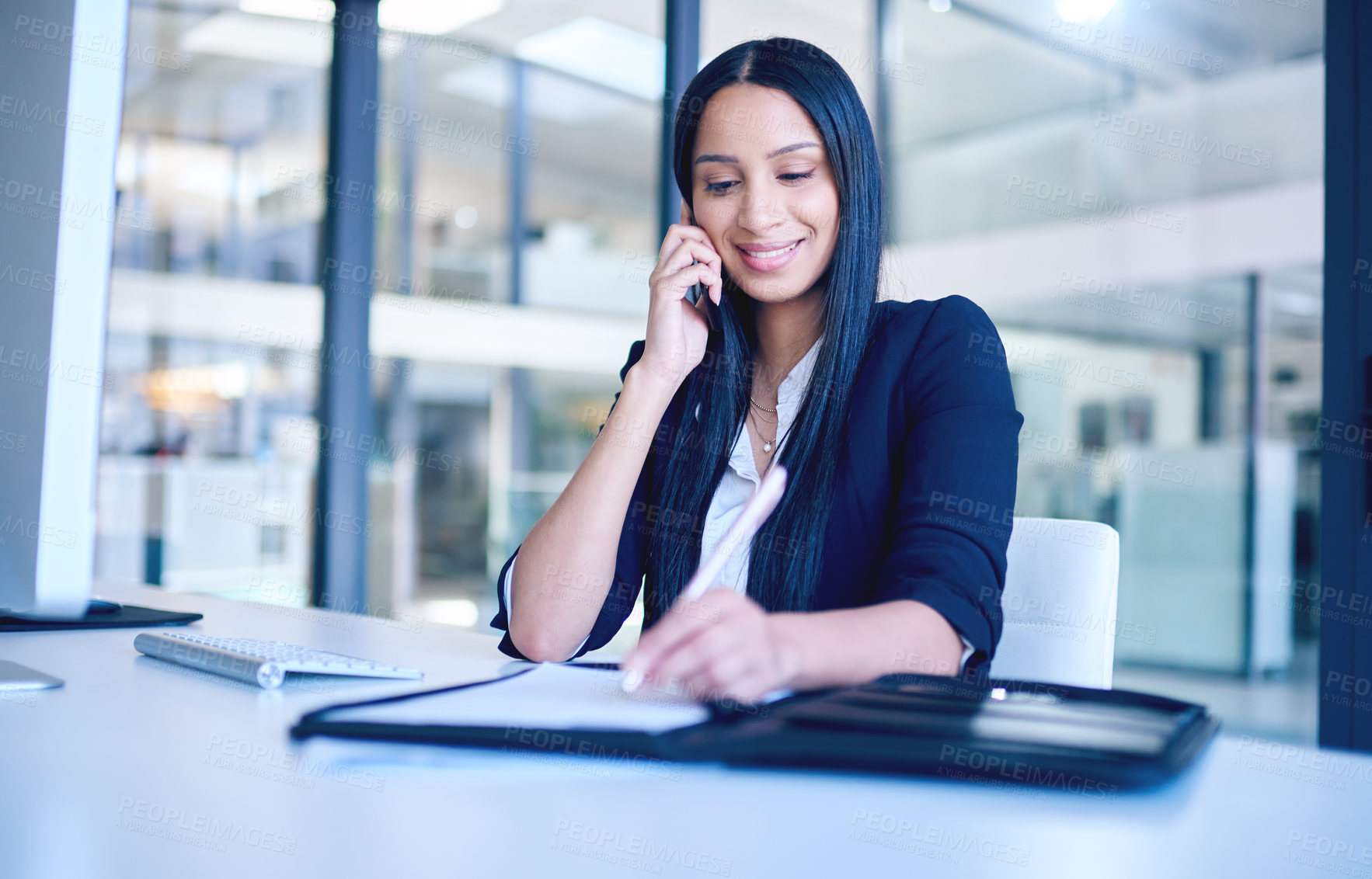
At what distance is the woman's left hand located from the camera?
627mm

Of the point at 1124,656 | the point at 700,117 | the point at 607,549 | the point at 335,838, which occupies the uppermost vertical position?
Result: the point at 700,117

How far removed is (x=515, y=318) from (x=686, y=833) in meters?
6.13

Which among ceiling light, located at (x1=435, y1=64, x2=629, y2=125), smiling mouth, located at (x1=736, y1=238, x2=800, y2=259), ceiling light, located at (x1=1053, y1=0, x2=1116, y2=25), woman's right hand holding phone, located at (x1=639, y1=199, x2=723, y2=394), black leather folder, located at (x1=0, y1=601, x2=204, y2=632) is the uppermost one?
ceiling light, located at (x1=435, y1=64, x2=629, y2=125)

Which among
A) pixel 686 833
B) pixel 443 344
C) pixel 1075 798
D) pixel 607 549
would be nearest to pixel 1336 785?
pixel 1075 798

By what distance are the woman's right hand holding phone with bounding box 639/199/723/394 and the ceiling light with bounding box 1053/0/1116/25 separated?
2.67 meters

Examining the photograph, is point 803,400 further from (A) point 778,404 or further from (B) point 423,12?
(B) point 423,12

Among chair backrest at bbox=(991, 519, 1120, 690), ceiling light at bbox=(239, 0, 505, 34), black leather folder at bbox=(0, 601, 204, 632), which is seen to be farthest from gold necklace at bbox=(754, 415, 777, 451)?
ceiling light at bbox=(239, 0, 505, 34)

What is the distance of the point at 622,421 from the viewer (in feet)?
4.09

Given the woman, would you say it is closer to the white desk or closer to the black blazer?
the black blazer

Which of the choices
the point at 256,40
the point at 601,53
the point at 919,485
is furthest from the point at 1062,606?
the point at 256,40

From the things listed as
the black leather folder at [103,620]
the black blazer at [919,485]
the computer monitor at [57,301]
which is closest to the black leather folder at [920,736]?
the black blazer at [919,485]

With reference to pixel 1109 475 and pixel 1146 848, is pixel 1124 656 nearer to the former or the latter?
pixel 1109 475

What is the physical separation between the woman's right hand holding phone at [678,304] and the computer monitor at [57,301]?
0.61 m

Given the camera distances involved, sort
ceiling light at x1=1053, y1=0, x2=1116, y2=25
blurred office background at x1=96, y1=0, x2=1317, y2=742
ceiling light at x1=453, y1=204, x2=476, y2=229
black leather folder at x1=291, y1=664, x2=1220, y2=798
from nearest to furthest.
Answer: black leather folder at x1=291, y1=664, x2=1220, y2=798, blurred office background at x1=96, y1=0, x2=1317, y2=742, ceiling light at x1=1053, y1=0, x2=1116, y2=25, ceiling light at x1=453, y1=204, x2=476, y2=229
